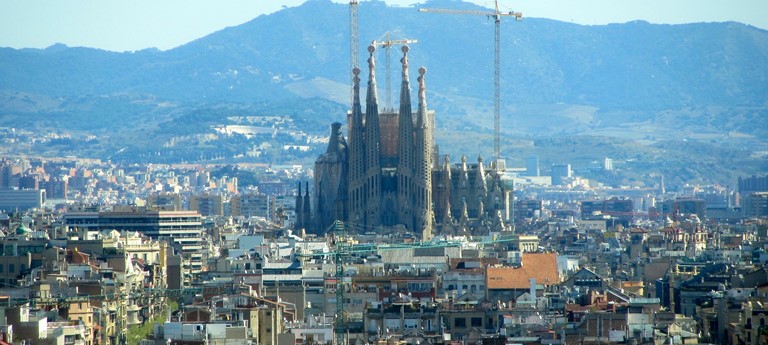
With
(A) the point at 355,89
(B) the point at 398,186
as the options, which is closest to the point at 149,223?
(B) the point at 398,186

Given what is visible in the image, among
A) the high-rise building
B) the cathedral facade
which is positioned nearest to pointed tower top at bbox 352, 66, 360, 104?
the cathedral facade

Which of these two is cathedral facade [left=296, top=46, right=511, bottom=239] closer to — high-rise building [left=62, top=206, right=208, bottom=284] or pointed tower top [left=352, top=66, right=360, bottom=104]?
pointed tower top [left=352, top=66, right=360, bottom=104]

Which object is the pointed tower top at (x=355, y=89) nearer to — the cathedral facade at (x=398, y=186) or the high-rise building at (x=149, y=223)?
the cathedral facade at (x=398, y=186)

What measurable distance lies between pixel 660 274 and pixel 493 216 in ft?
203

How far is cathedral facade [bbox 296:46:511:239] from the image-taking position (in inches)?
6865

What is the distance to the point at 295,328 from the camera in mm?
69562

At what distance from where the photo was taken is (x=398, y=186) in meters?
176

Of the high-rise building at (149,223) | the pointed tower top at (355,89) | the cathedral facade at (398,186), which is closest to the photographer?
the high-rise building at (149,223)

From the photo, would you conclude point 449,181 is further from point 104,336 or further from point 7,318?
point 7,318

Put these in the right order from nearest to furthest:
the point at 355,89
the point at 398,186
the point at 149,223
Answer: the point at 149,223 < the point at 398,186 < the point at 355,89

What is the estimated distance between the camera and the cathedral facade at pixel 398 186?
17438 cm

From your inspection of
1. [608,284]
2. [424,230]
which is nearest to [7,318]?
[608,284]

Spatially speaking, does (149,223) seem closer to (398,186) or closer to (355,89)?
(398,186)

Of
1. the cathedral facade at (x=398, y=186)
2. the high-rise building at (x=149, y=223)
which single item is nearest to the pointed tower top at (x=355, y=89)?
the cathedral facade at (x=398, y=186)
